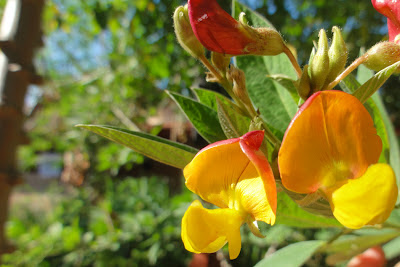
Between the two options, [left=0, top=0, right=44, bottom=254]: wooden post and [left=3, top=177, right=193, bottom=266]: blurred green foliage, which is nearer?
[left=0, top=0, right=44, bottom=254]: wooden post

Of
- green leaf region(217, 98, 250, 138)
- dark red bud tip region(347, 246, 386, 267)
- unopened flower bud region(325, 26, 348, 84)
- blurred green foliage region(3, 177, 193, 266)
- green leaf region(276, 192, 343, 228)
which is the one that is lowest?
blurred green foliage region(3, 177, 193, 266)

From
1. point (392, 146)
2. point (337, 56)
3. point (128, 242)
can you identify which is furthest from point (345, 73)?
point (128, 242)

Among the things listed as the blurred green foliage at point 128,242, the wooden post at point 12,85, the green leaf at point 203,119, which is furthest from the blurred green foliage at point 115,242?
the green leaf at point 203,119

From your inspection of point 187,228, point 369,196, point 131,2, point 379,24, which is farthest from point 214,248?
point 379,24

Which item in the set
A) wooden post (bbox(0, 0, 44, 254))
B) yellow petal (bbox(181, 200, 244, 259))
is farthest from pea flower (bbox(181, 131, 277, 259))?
wooden post (bbox(0, 0, 44, 254))

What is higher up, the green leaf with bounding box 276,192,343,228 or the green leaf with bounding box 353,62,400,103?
the green leaf with bounding box 353,62,400,103

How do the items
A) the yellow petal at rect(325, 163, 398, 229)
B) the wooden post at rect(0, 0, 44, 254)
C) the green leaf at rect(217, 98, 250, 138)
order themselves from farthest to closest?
the wooden post at rect(0, 0, 44, 254)
the green leaf at rect(217, 98, 250, 138)
the yellow petal at rect(325, 163, 398, 229)

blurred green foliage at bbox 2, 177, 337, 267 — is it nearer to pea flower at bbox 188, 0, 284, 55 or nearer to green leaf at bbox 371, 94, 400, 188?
green leaf at bbox 371, 94, 400, 188

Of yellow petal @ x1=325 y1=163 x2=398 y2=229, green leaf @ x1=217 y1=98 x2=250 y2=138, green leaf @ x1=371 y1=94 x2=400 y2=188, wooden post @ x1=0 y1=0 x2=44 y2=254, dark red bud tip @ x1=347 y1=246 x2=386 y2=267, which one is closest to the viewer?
yellow petal @ x1=325 y1=163 x2=398 y2=229

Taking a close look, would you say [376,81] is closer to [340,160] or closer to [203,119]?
[340,160]
